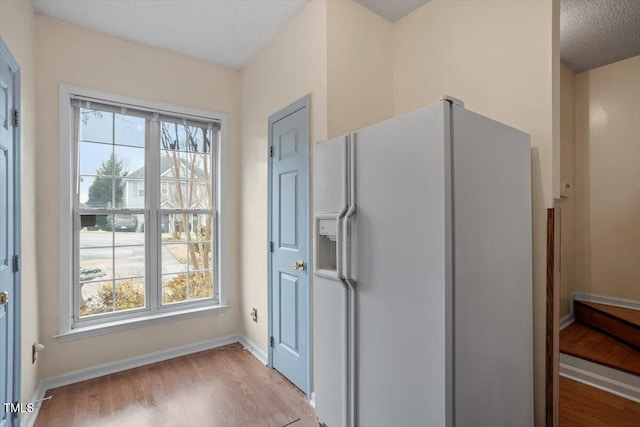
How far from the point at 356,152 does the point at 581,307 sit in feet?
10.5

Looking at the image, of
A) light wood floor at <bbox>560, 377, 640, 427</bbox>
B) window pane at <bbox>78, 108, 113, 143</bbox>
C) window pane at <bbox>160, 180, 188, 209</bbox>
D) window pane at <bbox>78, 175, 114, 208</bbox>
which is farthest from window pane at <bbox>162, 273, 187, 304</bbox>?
light wood floor at <bbox>560, 377, 640, 427</bbox>

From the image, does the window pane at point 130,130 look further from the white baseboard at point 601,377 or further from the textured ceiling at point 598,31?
the white baseboard at point 601,377

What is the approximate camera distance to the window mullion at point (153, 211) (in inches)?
113

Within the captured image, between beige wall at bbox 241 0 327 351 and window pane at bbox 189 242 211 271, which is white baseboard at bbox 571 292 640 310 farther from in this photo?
window pane at bbox 189 242 211 271

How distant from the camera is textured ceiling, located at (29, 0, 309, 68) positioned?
225cm

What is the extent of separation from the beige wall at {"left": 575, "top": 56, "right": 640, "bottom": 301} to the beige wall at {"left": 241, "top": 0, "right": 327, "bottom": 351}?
117 inches

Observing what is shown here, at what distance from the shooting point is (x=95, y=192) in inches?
105

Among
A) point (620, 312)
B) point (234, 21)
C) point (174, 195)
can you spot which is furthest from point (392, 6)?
point (620, 312)

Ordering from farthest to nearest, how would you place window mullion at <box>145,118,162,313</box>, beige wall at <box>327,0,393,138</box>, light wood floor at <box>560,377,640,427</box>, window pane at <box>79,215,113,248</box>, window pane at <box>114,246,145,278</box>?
1. window mullion at <box>145,118,162,313</box>
2. window pane at <box>114,246,145,278</box>
3. window pane at <box>79,215,113,248</box>
4. beige wall at <box>327,0,393,138</box>
5. light wood floor at <box>560,377,640,427</box>

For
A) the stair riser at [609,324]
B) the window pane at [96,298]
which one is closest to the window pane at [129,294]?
the window pane at [96,298]

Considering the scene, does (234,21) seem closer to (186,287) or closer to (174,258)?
(174,258)

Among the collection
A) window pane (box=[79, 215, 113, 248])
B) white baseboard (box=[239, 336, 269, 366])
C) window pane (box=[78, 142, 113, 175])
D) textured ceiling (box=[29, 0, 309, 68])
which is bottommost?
white baseboard (box=[239, 336, 269, 366])

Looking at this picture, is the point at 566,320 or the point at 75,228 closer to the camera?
the point at 75,228

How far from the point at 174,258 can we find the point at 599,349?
146 inches
